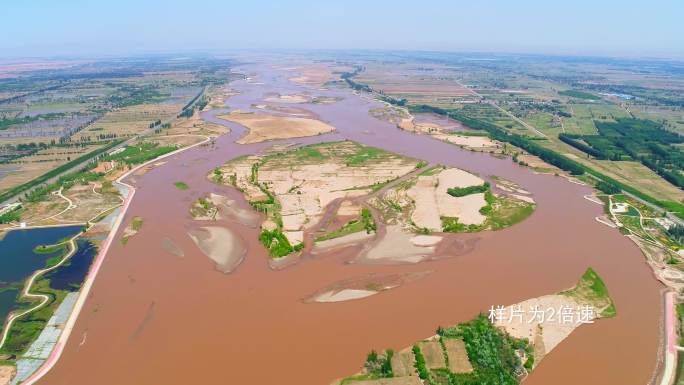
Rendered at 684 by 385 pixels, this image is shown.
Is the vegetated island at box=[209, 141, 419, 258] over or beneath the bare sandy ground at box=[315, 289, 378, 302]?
over

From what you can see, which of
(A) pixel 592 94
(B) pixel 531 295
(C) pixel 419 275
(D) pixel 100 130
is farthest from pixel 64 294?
(A) pixel 592 94

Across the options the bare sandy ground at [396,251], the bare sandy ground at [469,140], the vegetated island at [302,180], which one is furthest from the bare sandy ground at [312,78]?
the bare sandy ground at [396,251]

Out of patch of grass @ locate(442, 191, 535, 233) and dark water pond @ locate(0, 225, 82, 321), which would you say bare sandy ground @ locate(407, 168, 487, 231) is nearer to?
patch of grass @ locate(442, 191, 535, 233)

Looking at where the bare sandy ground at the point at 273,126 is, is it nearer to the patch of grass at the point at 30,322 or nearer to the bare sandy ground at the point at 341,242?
the bare sandy ground at the point at 341,242

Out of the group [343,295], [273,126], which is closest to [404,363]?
[343,295]

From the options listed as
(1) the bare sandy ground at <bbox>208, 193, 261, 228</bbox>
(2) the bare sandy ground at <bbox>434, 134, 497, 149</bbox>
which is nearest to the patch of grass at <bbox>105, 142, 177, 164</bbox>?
(1) the bare sandy ground at <bbox>208, 193, 261, 228</bbox>
